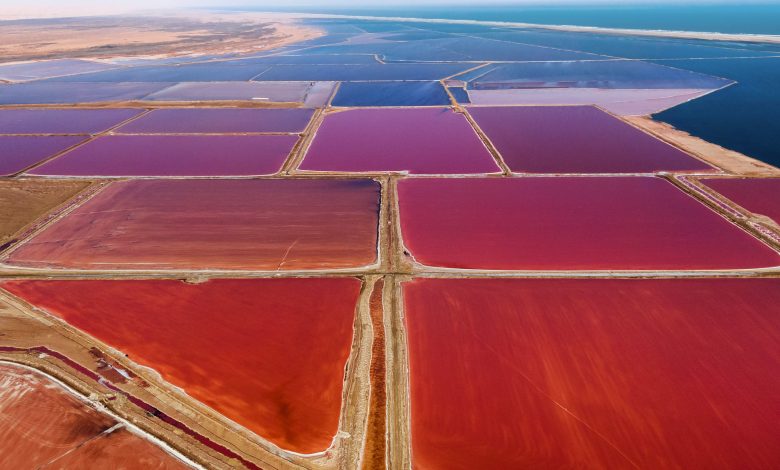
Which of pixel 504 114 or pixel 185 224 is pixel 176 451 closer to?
pixel 185 224

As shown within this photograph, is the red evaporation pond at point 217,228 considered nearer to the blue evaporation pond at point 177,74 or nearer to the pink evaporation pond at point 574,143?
the pink evaporation pond at point 574,143

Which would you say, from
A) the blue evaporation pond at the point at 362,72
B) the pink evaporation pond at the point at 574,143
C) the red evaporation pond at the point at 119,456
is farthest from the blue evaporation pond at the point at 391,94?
the red evaporation pond at the point at 119,456

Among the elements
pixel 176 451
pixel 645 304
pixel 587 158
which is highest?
pixel 587 158

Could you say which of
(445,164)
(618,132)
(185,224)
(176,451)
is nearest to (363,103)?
(445,164)

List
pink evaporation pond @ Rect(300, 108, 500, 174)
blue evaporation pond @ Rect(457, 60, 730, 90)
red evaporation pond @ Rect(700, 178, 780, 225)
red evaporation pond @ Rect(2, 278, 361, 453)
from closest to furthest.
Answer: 1. red evaporation pond @ Rect(2, 278, 361, 453)
2. red evaporation pond @ Rect(700, 178, 780, 225)
3. pink evaporation pond @ Rect(300, 108, 500, 174)
4. blue evaporation pond @ Rect(457, 60, 730, 90)

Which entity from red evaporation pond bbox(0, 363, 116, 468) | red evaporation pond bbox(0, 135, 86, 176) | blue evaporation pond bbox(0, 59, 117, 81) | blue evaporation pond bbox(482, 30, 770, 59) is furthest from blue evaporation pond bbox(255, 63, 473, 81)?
red evaporation pond bbox(0, 363, 116, 468)

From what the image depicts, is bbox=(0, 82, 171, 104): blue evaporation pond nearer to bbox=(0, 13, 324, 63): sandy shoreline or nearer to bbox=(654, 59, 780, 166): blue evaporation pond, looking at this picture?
bbox=(0, 13, 324, 63): sandy shoreline
